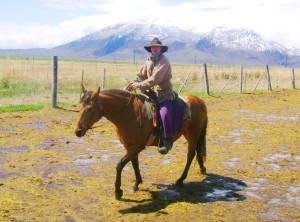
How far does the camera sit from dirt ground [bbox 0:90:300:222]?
20.6 feet

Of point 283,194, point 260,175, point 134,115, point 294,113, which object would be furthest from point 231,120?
point 134,115

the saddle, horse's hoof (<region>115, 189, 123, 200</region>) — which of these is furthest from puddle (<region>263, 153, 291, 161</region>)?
horse's hoof (<region>115, 189, 123, 200</region>)

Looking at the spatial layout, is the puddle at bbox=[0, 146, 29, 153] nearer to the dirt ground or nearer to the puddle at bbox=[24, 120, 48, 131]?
the dirt ground

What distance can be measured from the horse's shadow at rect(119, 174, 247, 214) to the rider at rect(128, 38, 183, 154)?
773mm

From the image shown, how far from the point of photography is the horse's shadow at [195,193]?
6566 millimetres

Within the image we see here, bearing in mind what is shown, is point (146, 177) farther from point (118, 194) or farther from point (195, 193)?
point (118, 194)

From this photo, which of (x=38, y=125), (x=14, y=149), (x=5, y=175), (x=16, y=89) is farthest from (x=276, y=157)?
(x=16, y=89)

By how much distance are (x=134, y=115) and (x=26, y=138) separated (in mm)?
5335

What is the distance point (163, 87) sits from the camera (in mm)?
7188

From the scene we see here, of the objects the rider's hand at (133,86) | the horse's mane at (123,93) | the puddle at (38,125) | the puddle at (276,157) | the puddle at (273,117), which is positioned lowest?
the puddle at (276,157)

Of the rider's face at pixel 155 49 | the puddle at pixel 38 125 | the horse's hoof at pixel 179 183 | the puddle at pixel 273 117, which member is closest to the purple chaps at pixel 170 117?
the rider's face at pixel 155 49

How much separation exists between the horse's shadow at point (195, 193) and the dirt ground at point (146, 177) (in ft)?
0.05

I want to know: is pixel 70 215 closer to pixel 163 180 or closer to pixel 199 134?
pixel 163 180

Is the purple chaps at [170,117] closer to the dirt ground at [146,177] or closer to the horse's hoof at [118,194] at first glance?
the dirt ground at [146,177]
